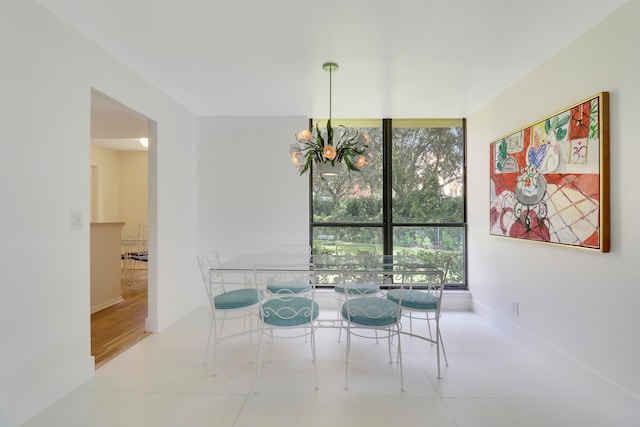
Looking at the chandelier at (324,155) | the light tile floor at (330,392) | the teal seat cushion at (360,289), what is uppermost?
the chandelier at (324,155)

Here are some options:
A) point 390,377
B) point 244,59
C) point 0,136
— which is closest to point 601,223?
point 390,377

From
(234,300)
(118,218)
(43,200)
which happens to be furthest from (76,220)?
(118,218)

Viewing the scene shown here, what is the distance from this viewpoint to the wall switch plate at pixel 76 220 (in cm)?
196

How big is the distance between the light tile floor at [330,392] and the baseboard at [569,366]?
0.04 m

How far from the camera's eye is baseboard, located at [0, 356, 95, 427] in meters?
1.59

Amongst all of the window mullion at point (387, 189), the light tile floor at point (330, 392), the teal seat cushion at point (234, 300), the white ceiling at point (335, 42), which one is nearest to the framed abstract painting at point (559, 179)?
the white ceiling at point (335, 42)

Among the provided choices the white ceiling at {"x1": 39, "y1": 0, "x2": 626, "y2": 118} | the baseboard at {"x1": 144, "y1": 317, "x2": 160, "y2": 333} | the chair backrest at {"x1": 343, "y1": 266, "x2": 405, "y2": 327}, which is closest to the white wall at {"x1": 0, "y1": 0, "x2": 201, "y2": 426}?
the white ceiling at {"x1": 39, "y1": 0, "x2": 626, "y2": 118}

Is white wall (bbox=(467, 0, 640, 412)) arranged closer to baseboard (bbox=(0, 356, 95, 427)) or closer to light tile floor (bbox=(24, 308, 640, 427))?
light tile floor (bbox=(24, 308, 640, 427))

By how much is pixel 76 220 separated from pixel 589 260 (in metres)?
3.47

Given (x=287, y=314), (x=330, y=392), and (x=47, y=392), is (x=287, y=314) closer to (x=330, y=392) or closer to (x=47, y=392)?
(x=330, y=392)

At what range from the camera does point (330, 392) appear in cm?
195

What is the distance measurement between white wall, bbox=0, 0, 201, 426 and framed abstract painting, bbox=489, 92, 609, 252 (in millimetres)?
3417

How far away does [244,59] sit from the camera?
7.80 ft

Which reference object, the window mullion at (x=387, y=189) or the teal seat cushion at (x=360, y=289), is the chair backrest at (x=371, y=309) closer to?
the teal seat cushion at (x=360, y=289)
